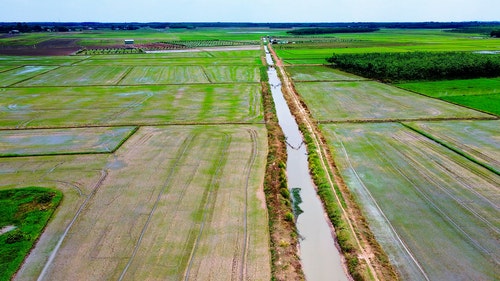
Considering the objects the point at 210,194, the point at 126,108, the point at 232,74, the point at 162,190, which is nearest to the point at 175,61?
the point at 232,74

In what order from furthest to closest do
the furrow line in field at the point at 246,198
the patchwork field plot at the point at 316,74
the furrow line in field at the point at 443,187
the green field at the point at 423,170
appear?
the patchwork field plot at the point at 316,74 < the furrow line in field at the point at 443,187 < the green field at the point at 423,170 < the furrow line in field at the point at 246,198

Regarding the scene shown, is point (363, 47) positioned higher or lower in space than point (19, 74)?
higher

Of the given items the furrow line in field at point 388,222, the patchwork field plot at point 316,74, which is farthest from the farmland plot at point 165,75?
the furrow line in field at point 388,222

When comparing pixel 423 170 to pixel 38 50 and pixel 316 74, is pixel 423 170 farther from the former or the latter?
pixel 38 50

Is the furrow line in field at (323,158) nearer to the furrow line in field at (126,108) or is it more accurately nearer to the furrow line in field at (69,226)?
the furrow line in field at (69,226)

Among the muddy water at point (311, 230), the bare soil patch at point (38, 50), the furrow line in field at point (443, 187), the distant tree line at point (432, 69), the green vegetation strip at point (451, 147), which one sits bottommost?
the muddy water at point (311, 230)

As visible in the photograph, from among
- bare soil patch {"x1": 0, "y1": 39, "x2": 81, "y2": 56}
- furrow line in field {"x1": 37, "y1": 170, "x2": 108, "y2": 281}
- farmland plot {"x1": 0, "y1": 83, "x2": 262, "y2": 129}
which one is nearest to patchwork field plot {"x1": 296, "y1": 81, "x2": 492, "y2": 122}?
farmland plot {"x1": 0, "y1": 83, "x2": 262, "y2": 129}

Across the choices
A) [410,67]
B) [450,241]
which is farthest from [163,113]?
[410,67]

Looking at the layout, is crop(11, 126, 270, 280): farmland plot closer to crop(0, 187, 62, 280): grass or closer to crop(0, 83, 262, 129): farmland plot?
crop(0, 187, 62, 280): grass
